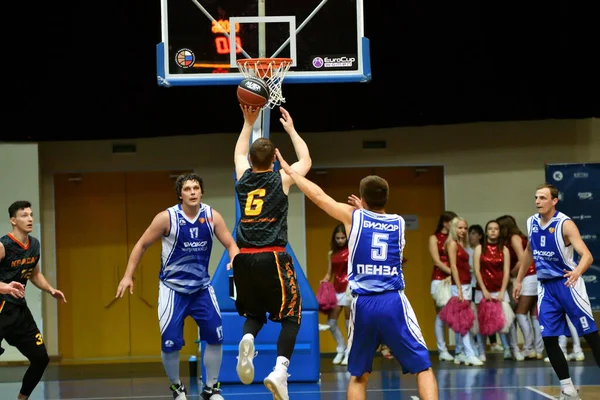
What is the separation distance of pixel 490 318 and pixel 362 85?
377 centimetres

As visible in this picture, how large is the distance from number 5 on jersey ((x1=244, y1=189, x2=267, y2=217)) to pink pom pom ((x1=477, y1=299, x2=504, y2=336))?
628 centimetres

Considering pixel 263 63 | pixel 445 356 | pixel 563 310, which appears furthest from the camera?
pixel 445 356

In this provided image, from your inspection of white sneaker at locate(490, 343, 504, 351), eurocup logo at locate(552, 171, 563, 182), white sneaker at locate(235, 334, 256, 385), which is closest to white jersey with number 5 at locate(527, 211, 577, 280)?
white sneaker at locate(235, 334, 256, 385)

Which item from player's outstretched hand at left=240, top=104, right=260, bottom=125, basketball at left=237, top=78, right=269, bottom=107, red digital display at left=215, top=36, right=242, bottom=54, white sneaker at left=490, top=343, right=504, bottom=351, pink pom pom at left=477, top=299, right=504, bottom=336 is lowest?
white sneaker at left=490, top=343, right=504, bottom=351

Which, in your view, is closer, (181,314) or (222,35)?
(181,314)

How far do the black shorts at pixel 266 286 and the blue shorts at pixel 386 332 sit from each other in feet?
2.61

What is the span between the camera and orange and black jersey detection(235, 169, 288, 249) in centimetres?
730

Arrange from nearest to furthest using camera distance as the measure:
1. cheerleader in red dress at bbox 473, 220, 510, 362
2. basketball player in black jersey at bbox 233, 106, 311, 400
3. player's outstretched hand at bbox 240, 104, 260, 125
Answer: basketball player in black jersey at bbox 233, 106, 311, 400 < player's outstretched hand at bbox 240, 104, 260, 125 < cheerleader in red dress at bbox 473, 220, 510, 362

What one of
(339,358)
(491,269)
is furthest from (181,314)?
(491,269)

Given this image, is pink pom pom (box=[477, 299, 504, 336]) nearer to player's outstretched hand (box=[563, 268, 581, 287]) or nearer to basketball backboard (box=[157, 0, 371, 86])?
player's outstretched hand (box=[563, 268, 581, 287])

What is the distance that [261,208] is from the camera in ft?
23.9

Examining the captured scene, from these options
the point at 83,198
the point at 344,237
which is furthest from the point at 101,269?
the point at 344,237

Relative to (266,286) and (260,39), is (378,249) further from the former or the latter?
(260,39)

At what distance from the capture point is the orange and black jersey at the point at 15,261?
8.69 metres
